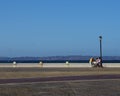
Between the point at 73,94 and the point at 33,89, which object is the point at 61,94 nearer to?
the point at 73,94

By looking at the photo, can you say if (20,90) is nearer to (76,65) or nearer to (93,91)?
(93,91)

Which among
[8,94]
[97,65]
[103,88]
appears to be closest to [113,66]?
[97,65]

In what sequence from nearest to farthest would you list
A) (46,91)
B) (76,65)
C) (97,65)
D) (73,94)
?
(73,94)
(46,91)
(97,65)
(76,65)

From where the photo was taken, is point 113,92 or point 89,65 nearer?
point 113,92

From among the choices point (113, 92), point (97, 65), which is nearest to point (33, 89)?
point (113, 92)

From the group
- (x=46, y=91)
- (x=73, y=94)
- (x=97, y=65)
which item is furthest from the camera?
(x=97, y=65)

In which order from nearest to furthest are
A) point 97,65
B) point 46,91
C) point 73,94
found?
point 73,94, point 46,91, point 97,65

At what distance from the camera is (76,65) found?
66062 mm

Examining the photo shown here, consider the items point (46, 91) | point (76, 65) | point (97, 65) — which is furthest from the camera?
point (76, 65)

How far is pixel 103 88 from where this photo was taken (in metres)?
27.6

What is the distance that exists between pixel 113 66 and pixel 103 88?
3575 cm

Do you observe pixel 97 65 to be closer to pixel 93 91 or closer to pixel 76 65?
pixel 76 65

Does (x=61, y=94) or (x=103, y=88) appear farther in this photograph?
(x=103, y=88)

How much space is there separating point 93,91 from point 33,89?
146 inches
